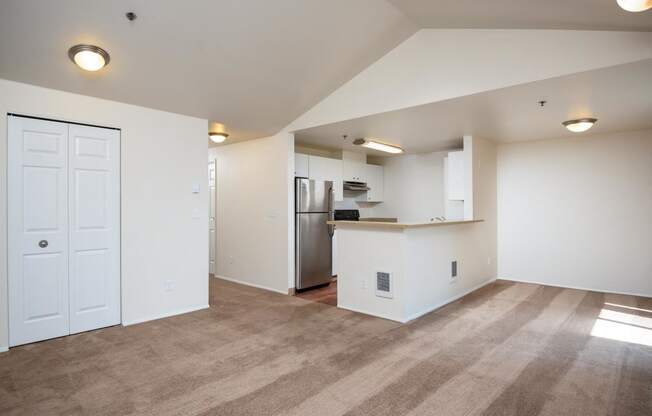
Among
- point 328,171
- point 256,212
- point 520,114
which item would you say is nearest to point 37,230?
point 256,212

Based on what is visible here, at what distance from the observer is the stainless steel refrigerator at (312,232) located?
527 centimetres

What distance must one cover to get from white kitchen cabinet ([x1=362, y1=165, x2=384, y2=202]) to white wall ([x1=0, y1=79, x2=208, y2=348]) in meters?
3.47

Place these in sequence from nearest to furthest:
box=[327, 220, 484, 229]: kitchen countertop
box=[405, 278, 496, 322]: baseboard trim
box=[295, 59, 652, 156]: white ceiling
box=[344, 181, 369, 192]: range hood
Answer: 1. box=[295, 59, 652, 156]: white ceiling
2. box=[327, 220, 484, 229]: kitchen countertop
3. box=[405, 278, 496, 322]: baseboard trim
4. box=[344, 181, 369, 192]: range hood

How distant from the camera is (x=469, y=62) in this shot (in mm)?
3324

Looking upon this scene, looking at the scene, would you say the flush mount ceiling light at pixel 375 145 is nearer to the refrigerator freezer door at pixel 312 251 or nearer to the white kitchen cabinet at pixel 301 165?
the white kitchen cabinet at pixel 301 165

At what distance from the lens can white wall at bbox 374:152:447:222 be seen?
6766 millimetres

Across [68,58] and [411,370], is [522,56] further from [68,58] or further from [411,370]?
[68,58]

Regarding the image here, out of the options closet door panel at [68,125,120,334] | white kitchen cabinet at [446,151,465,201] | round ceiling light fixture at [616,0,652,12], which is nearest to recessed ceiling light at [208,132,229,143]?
closet door panel at [68,125,120,334]

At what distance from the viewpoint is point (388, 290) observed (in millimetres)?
4004

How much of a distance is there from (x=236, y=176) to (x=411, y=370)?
4.23 metres

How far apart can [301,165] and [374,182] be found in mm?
2095

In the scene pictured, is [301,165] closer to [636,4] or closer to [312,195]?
[312,195]

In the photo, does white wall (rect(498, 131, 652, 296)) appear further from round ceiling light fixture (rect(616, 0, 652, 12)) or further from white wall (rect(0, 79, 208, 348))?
white wall (rect(0, 79, 208, 348))

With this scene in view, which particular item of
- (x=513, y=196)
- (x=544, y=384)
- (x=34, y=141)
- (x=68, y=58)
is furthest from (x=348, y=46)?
(x=513, y=196)
